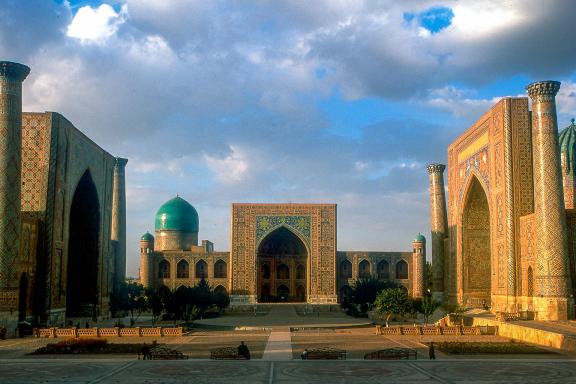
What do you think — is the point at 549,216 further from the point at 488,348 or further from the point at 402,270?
the point at 402,270

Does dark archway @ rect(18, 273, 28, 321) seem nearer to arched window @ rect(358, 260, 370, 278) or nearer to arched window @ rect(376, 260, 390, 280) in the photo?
arched window @ rect(358, 260, 370, 278)

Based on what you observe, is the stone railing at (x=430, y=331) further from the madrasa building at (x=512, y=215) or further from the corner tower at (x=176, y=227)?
the corner tower at (x=176, y=227)

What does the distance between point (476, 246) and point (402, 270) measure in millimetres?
19177

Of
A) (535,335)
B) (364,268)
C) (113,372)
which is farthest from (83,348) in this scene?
(364,268)

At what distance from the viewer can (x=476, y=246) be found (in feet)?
106

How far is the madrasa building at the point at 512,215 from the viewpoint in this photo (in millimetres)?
23031

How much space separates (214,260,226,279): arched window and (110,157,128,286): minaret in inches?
498

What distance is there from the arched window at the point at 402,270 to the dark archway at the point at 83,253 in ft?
86.1

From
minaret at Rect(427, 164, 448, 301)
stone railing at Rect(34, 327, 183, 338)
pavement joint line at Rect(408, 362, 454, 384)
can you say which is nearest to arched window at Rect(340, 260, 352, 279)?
minaret at Rect(427, 164, 448, 301)

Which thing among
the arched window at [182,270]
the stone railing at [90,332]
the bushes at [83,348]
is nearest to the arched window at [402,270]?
the arched window at [182,270]

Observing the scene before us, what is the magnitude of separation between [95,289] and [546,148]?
67.7 feet

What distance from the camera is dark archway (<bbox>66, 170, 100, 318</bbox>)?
31.2m

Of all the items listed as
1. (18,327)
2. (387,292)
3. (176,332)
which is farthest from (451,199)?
(18,327)

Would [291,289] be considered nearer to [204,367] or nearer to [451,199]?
[451,199]
